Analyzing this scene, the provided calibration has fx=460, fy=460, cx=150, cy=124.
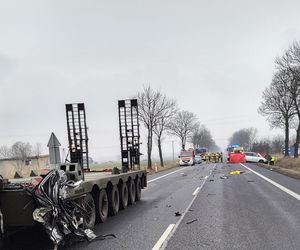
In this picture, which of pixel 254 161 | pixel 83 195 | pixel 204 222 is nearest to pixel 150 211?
pixel 204 222

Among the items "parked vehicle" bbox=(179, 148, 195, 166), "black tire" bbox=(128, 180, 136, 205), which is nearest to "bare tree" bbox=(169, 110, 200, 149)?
"parked vehicle" bbox=(179, 148, 195, 166)

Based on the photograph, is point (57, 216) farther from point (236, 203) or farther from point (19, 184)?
point (236, 203)

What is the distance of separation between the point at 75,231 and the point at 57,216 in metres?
0.80

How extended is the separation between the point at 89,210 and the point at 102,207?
1.43 m

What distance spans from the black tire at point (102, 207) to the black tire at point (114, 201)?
518mm

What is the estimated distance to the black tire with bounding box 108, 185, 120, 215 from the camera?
12.7 meters

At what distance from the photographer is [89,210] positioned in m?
10.4

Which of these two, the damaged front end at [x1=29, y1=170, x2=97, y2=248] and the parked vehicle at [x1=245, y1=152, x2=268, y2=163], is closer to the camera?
the damaged front end at [x1=29, y1=170, x2=97, y2=248]

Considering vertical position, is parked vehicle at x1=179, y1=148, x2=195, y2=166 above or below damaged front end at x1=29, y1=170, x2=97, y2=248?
below

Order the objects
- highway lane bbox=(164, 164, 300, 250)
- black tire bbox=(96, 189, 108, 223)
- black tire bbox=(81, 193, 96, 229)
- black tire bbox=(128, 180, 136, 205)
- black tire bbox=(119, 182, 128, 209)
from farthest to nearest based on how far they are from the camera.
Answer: black tire bbox=(128, 180, 136, 205) < black tire bbox=(119, 182, 128, 209) < black tire bbox=(96, 189, 108, 223) < black tire bbox=(81, 193, 96, 229) < highway lane bbox=(164, 164, 300, 250)

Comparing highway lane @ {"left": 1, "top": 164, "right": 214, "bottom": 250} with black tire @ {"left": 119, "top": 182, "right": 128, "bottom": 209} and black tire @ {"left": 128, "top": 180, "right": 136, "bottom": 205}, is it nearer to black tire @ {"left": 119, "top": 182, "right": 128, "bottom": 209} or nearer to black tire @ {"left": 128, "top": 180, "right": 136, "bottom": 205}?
black tire @ {"left": 119, "top": 182, "right": 128, "bottom": 209}

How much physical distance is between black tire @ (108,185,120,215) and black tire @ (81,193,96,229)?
73.0 inches

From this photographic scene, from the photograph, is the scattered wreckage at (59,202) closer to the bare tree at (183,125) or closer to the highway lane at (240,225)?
the highway lane at (240,225)

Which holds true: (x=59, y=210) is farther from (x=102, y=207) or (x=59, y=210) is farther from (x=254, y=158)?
(x=254, y=158)
